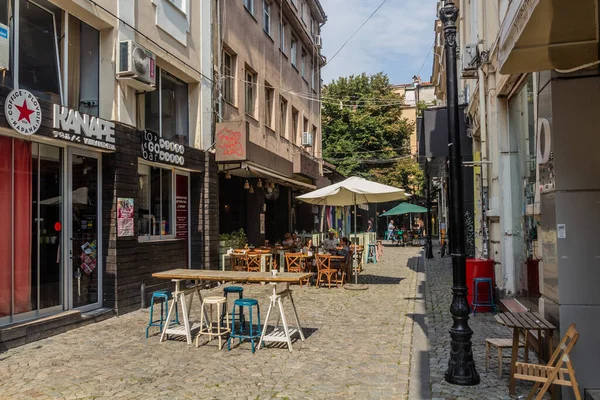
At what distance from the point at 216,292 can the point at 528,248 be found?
6.57m

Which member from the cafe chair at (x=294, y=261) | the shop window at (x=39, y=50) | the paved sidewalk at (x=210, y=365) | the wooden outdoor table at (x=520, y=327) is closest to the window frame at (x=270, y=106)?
the cafe chair at (x=294, y=261)

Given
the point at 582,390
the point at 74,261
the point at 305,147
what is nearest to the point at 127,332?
the point at 74,261

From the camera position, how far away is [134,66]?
890 cm

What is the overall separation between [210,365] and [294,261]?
7.02 metres

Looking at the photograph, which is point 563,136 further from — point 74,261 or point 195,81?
point 195,81

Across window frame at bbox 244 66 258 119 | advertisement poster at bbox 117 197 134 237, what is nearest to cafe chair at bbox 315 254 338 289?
advertisement poster at bbox 117 197 134 237

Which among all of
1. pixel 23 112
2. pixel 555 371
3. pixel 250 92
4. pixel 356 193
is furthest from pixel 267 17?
pixel 555 371

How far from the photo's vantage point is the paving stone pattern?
193 inches

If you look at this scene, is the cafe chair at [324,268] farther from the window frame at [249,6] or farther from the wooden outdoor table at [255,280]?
the window frame at [249,6]

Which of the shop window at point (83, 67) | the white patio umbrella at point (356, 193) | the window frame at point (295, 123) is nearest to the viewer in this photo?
the shop window at point (83, 67)

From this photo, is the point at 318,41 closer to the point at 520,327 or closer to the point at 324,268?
the point at 324,268

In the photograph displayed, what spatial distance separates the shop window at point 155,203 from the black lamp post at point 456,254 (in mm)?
6539

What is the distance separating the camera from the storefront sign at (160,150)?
959 centimetres

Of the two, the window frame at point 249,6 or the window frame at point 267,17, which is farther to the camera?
the window frame at point 267,17
